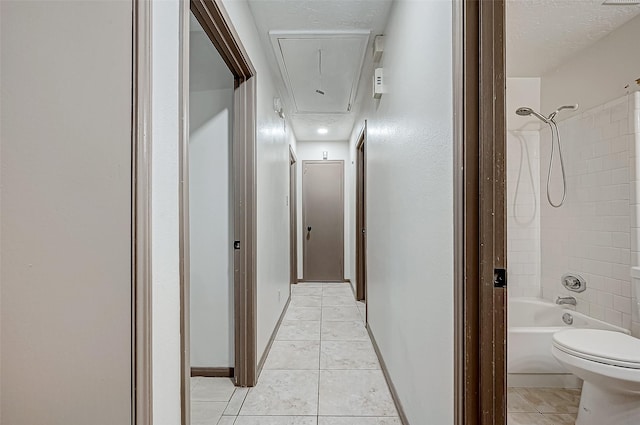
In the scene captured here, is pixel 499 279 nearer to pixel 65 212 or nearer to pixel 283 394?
pixel 65 212

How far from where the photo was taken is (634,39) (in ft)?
3.45

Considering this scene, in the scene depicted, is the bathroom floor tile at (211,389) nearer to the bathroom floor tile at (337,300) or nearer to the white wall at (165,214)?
the white wall at (165,214)

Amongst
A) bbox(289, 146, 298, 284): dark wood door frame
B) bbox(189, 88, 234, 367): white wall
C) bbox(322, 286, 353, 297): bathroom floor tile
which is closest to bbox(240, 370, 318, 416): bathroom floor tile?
bbox(189, 88, 234, 367): white wall

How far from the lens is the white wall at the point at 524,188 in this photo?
6.93ft

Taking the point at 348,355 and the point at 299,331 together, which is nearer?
the point at 348,355

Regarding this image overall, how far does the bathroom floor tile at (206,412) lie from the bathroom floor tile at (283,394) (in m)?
0.14

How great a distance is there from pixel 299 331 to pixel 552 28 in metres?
3.08

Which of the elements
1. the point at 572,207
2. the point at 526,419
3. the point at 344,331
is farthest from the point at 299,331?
the point at 572,207

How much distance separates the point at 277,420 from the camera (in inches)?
72.3

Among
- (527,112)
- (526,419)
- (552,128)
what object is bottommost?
(526,419)

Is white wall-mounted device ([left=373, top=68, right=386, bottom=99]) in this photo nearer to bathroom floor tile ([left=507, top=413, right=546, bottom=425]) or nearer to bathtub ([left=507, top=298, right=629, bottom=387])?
bathtub ([left=507, top=298, right=629, bottom=387])

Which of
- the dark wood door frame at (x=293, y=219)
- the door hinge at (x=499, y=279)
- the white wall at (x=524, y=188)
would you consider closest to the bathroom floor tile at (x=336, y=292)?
the dark wood door frame at (x=293, y=219)

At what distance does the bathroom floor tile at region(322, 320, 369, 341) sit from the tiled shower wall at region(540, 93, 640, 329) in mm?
1992

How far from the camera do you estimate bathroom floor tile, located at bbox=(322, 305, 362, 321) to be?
12.4 feet
